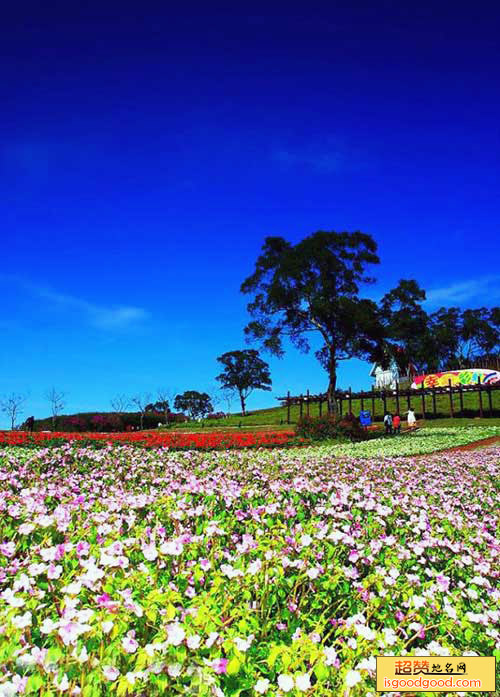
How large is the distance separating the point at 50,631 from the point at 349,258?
123ft

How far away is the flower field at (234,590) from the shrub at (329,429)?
17.6m

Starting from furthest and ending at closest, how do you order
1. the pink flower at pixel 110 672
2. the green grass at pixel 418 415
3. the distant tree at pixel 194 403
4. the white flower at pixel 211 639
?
1. the distant tree at pixel 194 403
2. the green grass at pixel 418 415
3. the white flower at pixel 211 639
4. the pink flower at pixel 110 672

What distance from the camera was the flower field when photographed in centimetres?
209

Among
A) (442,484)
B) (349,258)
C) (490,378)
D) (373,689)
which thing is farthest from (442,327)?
(373,689)

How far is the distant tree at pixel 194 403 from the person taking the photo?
73.0 meters

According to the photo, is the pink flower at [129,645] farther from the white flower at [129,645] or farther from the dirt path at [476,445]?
the dirt path at [476,445]

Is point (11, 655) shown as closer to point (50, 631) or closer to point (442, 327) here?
point (50, 631)

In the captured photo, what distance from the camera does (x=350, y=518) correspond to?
517 cm

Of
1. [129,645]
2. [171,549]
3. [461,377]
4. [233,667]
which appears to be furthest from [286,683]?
[461,377]

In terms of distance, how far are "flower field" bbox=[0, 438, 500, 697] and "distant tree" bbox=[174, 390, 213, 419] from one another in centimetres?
6634

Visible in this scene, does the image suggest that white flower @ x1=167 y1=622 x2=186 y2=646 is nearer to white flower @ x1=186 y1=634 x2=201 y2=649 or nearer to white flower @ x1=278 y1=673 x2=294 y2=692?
white flower @ x1=186 y1=634 x2=201 y2=649

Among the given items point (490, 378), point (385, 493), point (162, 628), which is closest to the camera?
point (162, 628)

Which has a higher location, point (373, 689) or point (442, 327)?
point (442, 327)

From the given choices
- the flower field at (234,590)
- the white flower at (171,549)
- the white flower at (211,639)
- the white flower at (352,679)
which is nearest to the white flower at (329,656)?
the flower field at (234,590)
